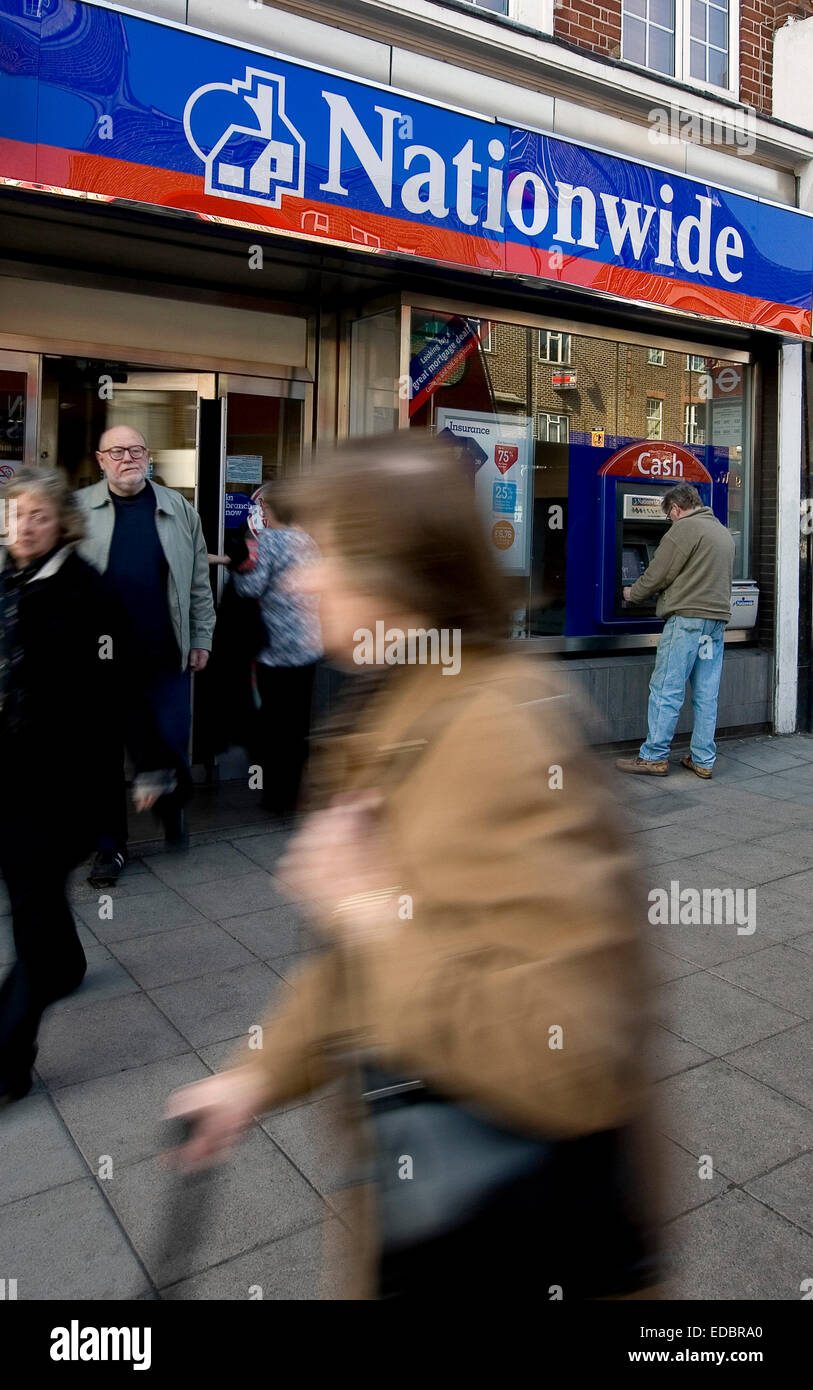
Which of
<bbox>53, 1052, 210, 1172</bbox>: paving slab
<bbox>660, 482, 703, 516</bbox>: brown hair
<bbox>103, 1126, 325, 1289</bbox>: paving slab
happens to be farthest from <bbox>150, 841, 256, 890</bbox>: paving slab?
<bbox>660, 482, 703, 516</bbox>: brown hair

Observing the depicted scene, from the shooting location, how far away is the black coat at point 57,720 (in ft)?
10.7

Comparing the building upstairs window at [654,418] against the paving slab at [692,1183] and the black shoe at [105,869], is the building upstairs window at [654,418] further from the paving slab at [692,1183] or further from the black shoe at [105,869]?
the paving slab at [692,1183]

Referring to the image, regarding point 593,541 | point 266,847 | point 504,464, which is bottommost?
point 266,847

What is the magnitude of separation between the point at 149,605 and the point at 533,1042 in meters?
4.15

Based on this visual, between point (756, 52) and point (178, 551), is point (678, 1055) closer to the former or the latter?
point (178, 551)

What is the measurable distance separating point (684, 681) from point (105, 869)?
407 cm

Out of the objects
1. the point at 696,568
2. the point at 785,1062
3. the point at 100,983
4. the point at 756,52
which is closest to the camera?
the point at 785,1062

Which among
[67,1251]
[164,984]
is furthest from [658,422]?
[67,1251]

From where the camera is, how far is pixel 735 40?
8.88 metres

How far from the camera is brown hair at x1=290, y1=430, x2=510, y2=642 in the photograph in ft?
A: 4.77

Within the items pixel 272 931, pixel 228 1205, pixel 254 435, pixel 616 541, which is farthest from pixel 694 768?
pixel 228 1205

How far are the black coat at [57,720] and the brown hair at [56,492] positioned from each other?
9cm

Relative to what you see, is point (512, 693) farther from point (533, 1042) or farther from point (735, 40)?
point (735, 40)

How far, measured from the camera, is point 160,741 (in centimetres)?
388
